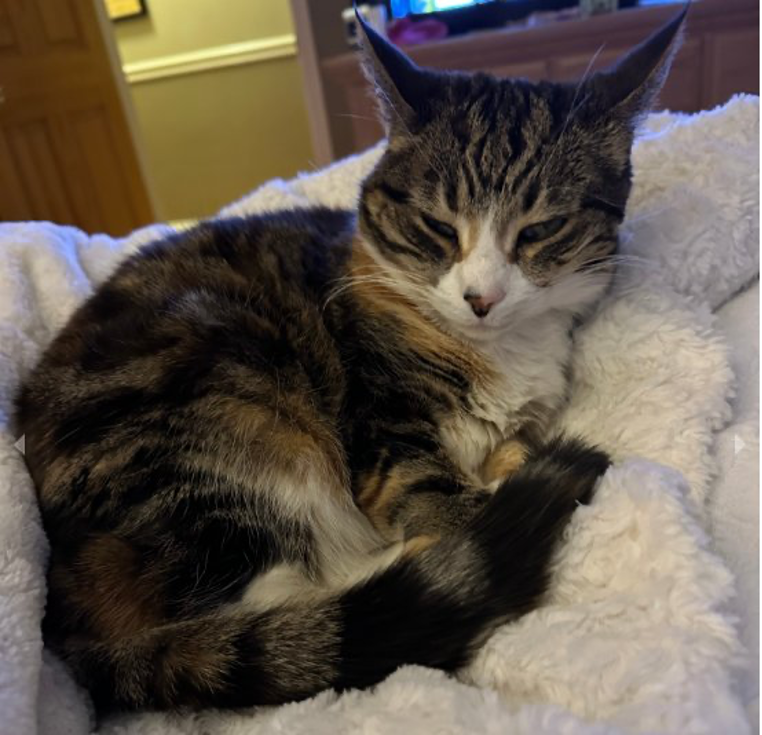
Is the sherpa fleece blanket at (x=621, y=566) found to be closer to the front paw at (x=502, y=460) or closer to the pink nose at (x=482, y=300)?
the front paw at (x=502, y=460)

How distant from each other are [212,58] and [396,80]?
3498 mm

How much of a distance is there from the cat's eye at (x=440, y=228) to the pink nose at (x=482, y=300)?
0.10 m

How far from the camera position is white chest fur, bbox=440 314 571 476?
37.9 inches

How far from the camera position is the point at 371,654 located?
68 cm

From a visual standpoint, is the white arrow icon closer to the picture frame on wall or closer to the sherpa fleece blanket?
the sherpa fleece blanket

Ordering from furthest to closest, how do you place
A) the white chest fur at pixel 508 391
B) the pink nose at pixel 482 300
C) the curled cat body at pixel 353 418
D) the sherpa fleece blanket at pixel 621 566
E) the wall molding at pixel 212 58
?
the wall molding at pixel 212 58 → the white chest fur at pixel 508 391 → the pink nose at pixel 482 300 → the curled cat body at pixel 353 418 → the sherpa fleece blanket at pixel 621 566

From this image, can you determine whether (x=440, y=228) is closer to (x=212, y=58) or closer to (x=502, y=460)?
(x=502, y=460)

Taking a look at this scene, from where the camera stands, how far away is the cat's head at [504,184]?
0.88 m

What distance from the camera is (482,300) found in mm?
856

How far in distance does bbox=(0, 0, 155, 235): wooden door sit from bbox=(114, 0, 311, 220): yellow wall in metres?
0.46

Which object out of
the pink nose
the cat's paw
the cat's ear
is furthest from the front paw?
the cat's ear

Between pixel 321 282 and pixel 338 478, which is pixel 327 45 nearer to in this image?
pixel 321 282

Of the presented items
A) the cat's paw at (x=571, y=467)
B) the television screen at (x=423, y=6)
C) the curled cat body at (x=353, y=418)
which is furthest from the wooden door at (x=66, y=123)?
the cat's paw at (x=571, y=467)

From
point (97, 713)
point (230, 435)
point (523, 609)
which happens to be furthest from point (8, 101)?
point (523, 609)
